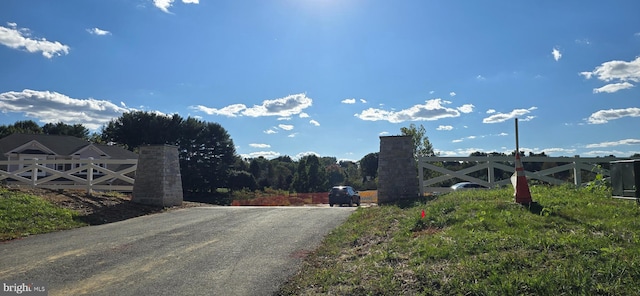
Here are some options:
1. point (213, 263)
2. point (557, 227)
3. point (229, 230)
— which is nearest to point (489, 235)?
point (557, 227)

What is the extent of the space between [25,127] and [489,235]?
244 feet

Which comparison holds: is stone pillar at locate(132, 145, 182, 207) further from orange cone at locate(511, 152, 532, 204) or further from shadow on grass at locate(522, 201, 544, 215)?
shadow on grass at locate(522, 201, 544, 215)

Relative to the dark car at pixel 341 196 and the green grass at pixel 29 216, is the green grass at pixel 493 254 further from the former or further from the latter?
the dark car at pixel 341 196

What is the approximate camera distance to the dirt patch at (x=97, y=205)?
12305 millimetres

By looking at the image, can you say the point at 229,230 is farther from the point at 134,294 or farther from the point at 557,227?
the point at 557,227

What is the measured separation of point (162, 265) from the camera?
21.6 ft

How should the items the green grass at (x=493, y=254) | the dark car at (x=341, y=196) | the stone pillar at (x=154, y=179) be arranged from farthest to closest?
the dark car at (x=341, y=196) → the stone pillar at (x=154, y=179) → the green grass at (x=493, y=254)

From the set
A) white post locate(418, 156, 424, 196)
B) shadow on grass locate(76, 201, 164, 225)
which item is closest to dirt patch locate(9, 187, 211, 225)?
shadow on grass locate(76, 201, 164, 225)

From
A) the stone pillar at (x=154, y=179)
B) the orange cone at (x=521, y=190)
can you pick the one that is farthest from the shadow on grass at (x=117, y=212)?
the orange cone at (x=521, y=190)

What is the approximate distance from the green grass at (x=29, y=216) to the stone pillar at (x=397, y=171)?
29.6 feet

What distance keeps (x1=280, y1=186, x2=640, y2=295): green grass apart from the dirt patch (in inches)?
304

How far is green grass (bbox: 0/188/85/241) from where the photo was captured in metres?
9.95

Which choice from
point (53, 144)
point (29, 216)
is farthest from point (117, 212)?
point (53, 144)

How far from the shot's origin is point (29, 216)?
11.0 m
